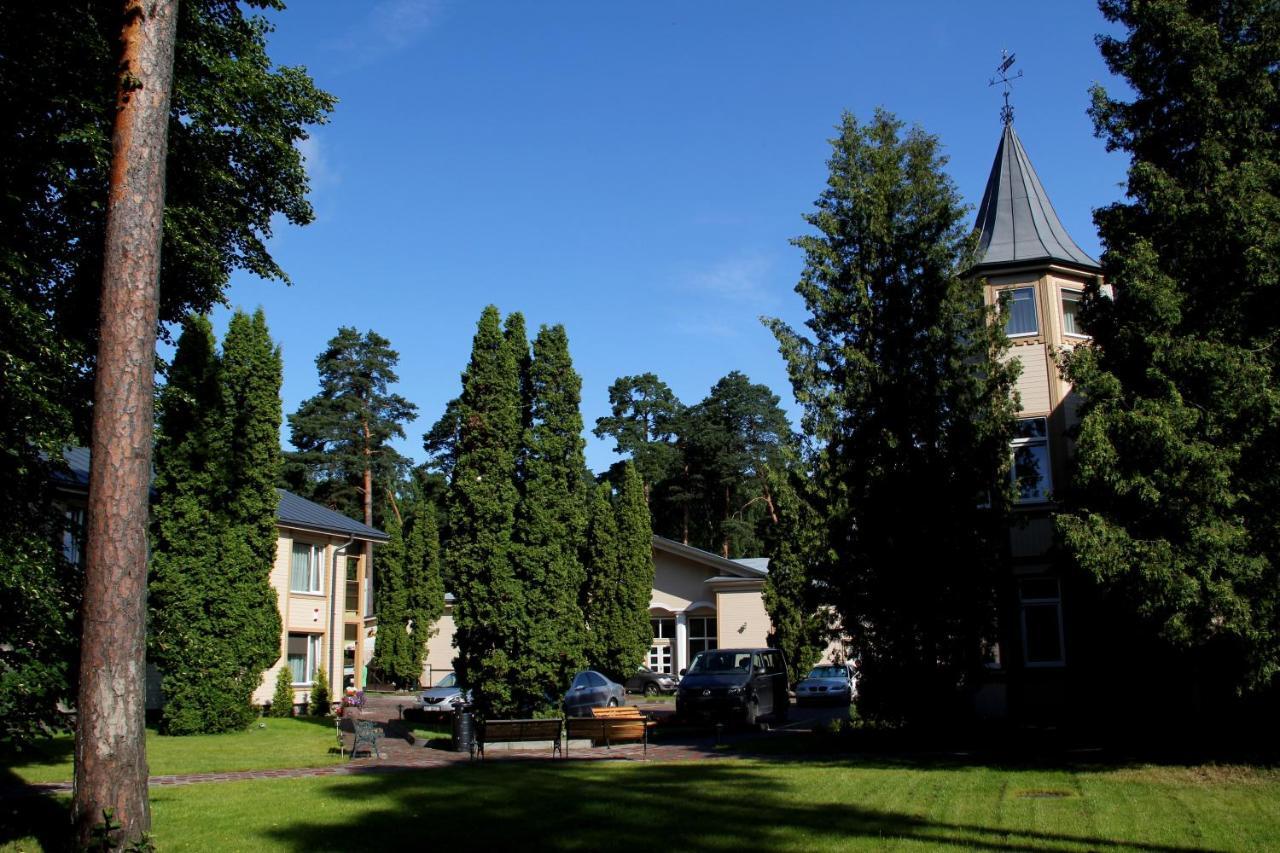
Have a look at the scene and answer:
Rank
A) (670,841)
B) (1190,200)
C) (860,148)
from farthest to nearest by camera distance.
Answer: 1. (860,148)
2. (1190,200)
3. (670,841)

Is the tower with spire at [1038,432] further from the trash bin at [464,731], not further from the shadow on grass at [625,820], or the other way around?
the trash bin at [464,731]

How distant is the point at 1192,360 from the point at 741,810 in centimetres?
868

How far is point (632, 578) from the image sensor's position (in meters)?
39.2

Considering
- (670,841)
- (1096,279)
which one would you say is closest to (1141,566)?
(1096,279)

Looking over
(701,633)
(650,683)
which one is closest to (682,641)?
(701,633)

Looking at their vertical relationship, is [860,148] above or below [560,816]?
above

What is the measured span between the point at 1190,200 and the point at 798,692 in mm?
23011

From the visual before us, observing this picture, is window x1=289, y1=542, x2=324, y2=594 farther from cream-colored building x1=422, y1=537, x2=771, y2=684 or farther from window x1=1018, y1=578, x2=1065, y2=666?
window x1=1018, y1=578, x2=1065, y2=666

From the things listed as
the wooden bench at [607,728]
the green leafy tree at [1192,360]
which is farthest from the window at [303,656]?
the green leafy tree at [1192,360]

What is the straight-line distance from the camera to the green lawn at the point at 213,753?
→ 1553 centimetres

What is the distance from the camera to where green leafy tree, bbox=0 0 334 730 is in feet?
37.1

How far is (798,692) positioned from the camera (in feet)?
111

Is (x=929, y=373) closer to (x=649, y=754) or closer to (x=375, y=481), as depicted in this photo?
(x=649, y=754)

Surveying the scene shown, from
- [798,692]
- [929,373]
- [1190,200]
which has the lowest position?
[798,692]
